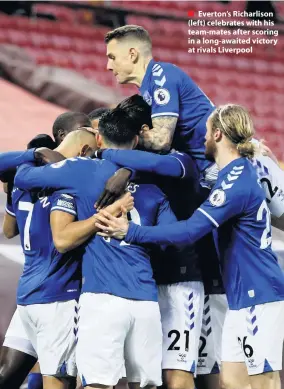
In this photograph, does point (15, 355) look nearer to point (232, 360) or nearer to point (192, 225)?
point (232, 360)

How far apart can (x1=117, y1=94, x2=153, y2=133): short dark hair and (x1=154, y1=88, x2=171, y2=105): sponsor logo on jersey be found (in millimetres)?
68

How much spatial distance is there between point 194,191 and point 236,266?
519mm

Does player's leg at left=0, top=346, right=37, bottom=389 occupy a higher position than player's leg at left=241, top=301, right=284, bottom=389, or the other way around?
player's leg at left=241, top=301, right=284, bottom=389

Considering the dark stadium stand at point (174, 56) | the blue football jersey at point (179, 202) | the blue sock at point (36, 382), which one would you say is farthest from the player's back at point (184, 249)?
the dark stadium stand at point (174, 56)

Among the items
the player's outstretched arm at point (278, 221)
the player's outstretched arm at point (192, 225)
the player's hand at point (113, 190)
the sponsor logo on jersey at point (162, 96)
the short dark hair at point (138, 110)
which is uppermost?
the sponsor logo on jersey at point (162, 96)

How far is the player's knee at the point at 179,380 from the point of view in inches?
150

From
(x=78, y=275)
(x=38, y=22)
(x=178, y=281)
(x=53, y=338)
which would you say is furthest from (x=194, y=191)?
(x=38, y=22)

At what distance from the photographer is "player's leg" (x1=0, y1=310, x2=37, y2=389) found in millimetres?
4086

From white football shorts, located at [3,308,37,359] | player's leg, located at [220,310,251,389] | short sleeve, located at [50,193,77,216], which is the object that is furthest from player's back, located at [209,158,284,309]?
white football shorts, located at [3,308,37,359]

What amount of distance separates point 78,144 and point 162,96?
0.47 metres

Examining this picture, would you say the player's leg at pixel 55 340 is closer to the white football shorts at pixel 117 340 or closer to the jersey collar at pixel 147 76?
the white football shorts at pixel 117 340

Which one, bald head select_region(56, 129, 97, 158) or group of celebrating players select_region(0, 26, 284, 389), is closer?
group of celebrating players select_region(0, 26, 284, 389)

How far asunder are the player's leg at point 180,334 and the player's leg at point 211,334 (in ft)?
0.80

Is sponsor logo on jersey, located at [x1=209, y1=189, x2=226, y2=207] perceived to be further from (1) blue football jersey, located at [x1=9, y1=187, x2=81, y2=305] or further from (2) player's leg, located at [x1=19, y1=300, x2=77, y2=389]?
(2) player's leg, located at [x1=19, y1=300, x2=77, y2=389]
